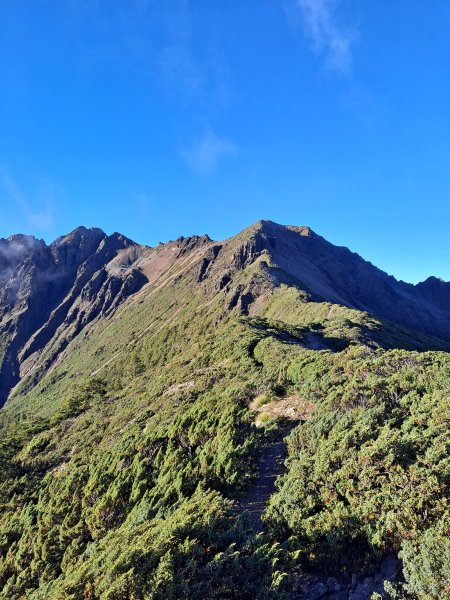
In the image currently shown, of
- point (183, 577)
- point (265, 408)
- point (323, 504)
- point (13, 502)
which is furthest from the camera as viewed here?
point (13, 502)

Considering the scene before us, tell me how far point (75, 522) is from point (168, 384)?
24898mm

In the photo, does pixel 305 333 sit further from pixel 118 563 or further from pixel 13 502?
pixel 118 563

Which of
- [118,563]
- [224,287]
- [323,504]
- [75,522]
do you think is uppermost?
[224,287]

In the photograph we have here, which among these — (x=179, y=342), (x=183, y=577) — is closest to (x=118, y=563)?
(x=183, y=577)

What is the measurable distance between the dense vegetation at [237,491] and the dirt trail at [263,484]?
1.46 feet

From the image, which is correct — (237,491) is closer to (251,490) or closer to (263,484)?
(251,490)

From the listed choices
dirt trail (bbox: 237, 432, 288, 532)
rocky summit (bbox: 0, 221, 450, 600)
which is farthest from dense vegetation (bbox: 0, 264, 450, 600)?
dirt trail (bbox: 237, 432, 288, 532)

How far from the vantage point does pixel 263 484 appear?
16.2m

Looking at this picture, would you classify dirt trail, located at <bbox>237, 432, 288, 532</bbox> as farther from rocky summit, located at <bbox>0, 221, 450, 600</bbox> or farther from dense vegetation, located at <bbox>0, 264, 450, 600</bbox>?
dense vegetation, located at <bbox>0, 264, 450, 600</bbox>

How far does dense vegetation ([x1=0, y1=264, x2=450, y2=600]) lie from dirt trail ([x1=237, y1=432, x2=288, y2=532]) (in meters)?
0.45

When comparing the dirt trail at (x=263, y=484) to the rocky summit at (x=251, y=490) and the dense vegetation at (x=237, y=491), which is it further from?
the dense vegetation at (x=237, y=491)

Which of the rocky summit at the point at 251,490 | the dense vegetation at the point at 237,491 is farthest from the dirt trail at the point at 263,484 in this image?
the dense vegetation at the point at 237,491

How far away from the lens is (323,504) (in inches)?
496

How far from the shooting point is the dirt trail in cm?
1432
